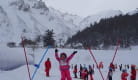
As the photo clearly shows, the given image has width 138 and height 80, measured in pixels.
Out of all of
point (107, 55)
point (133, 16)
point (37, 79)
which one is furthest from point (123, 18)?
point (37, 79)

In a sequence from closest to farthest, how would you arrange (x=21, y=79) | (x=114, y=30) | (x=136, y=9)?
1. (x=21, y=79)
2. (x=114, y=30)
3. (x=136, y=9)

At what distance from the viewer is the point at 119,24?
109812 millimetres

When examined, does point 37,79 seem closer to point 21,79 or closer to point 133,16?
point 21,79

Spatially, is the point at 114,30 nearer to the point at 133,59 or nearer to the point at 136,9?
the point at 136,9

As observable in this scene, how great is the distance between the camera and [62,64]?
12516mm

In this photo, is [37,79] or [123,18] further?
[123,18]

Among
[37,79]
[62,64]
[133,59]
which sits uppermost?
[62,64]

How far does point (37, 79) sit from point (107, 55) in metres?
46.9

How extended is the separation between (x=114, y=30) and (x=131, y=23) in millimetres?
6557

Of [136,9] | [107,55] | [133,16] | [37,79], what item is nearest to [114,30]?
[133,16]

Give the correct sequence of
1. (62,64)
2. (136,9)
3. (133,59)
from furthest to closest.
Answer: (136,9) → (133,59) → (62,64)

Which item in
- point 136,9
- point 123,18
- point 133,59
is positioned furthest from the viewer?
point 136,9

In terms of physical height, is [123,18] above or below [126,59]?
above

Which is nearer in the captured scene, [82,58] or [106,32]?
[82,58]
